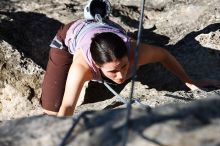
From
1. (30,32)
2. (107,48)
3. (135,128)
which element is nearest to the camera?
(135,128)

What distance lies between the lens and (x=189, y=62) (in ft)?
9.67

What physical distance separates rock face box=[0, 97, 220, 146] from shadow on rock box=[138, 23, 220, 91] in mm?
1373

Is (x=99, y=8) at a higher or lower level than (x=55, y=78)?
higher

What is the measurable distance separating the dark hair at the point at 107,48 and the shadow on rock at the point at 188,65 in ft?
2.21

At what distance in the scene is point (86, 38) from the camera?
2.30 m

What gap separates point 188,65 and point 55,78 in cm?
75

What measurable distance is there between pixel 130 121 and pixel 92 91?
5.45 ft

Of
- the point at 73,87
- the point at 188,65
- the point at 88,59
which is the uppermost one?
the point at 88,59

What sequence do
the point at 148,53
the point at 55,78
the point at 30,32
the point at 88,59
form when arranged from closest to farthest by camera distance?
the point at 88,59
the point at 148,53
the point at 55,78
the point at 30,32

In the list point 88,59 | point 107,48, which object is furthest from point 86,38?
point 107,48

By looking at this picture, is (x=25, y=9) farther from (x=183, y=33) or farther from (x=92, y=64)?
(x=92, y=64)

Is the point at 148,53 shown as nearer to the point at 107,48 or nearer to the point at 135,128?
the point at 107,48

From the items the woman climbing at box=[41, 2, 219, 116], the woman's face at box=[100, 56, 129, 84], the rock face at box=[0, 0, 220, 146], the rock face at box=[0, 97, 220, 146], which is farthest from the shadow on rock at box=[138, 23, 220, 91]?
the rock face at box=[0, 97, 220, 146]

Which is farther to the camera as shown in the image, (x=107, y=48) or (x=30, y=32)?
(x=30, y=32)
